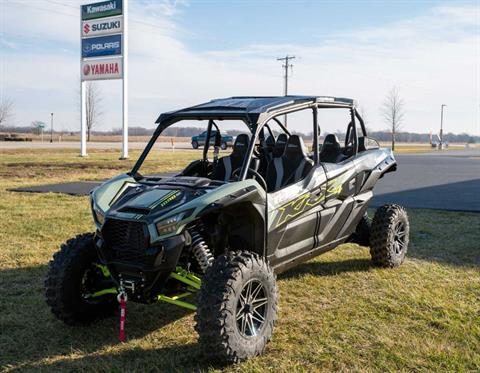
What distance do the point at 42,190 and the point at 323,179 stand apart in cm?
989

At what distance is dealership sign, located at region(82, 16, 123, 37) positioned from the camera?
25000 millimetres

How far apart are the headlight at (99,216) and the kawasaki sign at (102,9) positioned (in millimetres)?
22753

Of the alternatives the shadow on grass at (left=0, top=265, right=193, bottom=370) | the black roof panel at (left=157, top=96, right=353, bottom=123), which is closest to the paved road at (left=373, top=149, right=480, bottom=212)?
the black roof panel at (left=157, top=96, right=353, bottom=123)

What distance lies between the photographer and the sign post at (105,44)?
81.6 ft

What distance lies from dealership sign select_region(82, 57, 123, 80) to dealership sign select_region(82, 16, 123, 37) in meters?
1.31

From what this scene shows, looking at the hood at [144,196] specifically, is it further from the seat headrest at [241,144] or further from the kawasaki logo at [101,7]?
the kawasaki logo at [101,7]

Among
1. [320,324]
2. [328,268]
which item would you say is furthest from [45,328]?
[328,268]

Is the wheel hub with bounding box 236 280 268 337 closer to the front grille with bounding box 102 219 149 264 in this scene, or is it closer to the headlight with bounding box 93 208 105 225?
the front grille with bounding box 102 219 149 264

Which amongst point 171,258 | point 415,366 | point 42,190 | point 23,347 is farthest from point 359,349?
point 42,190

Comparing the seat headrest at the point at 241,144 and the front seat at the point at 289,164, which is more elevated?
the seat headrest at the point at 241,144

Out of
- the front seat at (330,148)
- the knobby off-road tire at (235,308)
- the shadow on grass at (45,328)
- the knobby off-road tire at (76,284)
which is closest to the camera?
the knobby off-road tire at (235,308)

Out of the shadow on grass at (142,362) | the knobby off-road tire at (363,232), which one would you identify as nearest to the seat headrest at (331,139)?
the knobby off-road tire at (363,232)

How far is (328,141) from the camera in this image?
20.5ft

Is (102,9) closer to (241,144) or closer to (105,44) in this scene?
(105,44)
